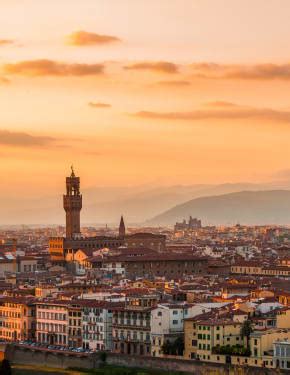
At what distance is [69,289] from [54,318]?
12.3 meters

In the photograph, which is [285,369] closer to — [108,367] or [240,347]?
[240,347]

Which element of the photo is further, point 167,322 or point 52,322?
point 52,322

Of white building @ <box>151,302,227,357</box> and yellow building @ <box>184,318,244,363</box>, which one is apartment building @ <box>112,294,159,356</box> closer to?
white building @ <box>151,302,227,357</box>

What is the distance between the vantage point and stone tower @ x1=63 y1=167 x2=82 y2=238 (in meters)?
143

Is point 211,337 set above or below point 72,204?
below

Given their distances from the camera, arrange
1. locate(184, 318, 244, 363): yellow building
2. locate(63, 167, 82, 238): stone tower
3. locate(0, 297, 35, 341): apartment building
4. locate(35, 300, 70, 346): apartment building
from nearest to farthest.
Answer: locate(184, 318, 244, 363): yellow building
locate(35, 300, 70, 346): apartment building
locate(0, 297, 35, 341): apartment building
locate(63, 167, 82, 238): stone tower

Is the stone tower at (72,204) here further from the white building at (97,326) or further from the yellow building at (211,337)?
the yellow building at (211,337)

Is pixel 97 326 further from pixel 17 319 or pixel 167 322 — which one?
pixel 17 319

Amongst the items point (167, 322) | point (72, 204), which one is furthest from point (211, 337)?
point (72, 204)

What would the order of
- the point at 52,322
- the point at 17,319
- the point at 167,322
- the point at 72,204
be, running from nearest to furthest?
the point at 167,322 → the point at 52,322 → the point at 17,319 → the point at 72,204

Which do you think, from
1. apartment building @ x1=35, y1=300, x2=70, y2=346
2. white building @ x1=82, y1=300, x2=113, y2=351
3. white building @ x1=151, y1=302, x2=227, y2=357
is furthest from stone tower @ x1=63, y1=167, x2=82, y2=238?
white building @ x1=151, y1=302, x2=227, y2=357

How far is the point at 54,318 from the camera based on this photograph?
71.2 m

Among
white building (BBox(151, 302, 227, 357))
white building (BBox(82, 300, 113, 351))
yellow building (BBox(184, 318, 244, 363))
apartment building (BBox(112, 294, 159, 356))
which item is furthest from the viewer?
white building (BBox(82, 300, 113, 351))

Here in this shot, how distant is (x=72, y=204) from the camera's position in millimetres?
142875
